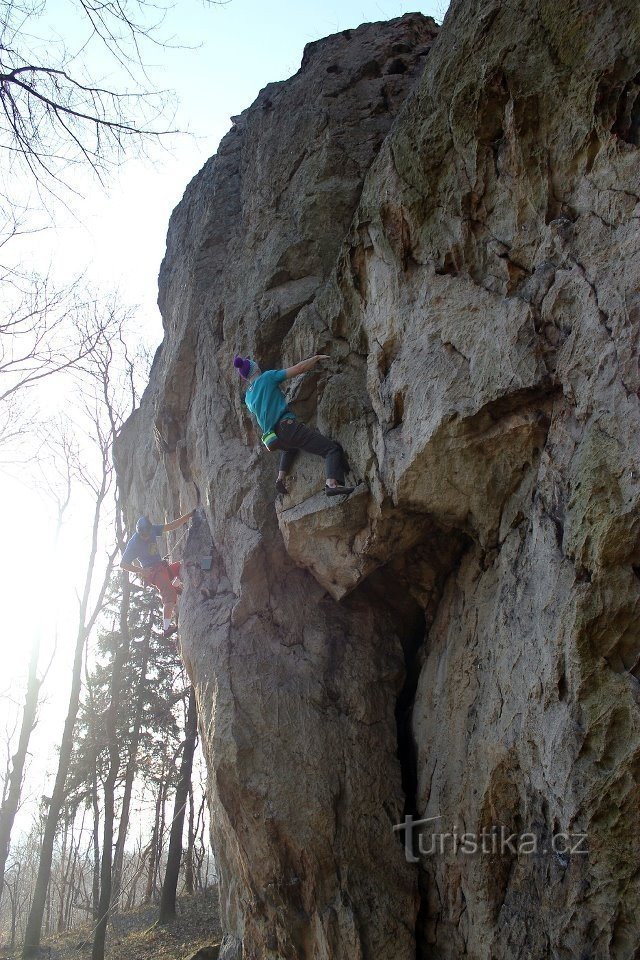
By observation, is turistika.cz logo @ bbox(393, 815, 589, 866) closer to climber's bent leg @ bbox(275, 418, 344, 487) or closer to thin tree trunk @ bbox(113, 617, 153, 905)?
climber's bent leg @ bbox(275, 418, 344, 487)

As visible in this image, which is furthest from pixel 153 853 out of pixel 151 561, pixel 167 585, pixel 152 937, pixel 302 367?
pixel 302 367

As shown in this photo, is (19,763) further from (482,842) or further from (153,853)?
(482,842)

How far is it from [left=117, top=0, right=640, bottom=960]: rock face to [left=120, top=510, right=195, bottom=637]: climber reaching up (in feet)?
6.14

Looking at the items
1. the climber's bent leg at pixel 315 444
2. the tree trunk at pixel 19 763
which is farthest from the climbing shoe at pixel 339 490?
the tree trunk at pixel 19 763

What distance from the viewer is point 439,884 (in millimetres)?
6152

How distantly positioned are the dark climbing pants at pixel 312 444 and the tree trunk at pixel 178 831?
7627 mm

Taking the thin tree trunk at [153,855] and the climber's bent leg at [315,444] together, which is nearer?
the climber's bent leg at [315,444]

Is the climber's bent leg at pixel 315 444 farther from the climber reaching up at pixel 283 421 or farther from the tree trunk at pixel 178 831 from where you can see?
the tree trunk at pixel 178 831

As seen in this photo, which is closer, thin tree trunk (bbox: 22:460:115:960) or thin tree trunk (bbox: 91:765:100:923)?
thin tree trunk (bbox: 22:460:115:960)

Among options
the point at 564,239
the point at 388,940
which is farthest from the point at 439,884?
the point at 564,239

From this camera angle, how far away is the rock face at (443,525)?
465 centimetres

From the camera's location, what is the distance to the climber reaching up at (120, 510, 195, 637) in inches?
434

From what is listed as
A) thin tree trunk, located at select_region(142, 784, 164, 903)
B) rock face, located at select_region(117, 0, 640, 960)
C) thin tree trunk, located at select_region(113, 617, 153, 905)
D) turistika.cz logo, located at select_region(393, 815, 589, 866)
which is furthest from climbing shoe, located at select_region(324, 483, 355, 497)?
thin tree trunk, located at select_region(142, 784, 164, 903)

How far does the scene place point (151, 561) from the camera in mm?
11188
